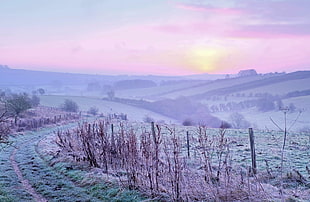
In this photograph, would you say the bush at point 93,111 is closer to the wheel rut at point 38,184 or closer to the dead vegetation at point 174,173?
the wheel rut at point 38,184

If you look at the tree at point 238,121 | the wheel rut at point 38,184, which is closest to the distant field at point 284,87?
the tree at point 238,121

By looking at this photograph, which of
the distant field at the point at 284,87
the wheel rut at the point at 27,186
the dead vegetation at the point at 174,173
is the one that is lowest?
the wheel rut at the point at 27,186

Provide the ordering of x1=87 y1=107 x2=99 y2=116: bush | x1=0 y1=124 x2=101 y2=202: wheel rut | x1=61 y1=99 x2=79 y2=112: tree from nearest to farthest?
1. x1=0 y1=124 x2=101 y2=202: wheel rut
2. x1=87 y1=107 x2=99 y2=116: bush
3. x1=61 y1=99 x2=79 y2=112: tree

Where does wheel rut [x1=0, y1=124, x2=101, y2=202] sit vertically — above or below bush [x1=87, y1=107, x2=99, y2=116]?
above

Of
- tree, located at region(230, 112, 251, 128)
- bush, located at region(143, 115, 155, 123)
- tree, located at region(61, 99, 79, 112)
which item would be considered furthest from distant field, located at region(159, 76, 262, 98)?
tree, located at region(61, 99, 79, 112)

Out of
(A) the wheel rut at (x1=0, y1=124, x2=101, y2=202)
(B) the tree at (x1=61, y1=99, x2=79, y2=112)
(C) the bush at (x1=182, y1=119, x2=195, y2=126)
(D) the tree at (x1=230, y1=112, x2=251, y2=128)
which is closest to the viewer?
(A) the wheel rut at (x1=0, y1=124, x2=101, y2=202)

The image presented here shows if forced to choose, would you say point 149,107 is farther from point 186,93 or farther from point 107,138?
point 107,138

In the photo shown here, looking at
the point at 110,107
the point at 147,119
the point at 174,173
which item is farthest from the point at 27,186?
the point at 110,107

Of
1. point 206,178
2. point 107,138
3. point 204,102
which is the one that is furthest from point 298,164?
point 204,102

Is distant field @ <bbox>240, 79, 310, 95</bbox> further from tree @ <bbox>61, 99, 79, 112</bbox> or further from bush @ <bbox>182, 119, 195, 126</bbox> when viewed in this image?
tree @ <bbox>61, 99, 79, 112</bbox>

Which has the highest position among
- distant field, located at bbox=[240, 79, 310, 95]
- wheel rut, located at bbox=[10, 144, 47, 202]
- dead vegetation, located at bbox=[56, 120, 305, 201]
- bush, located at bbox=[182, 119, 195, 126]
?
distant field, located at bbox=[240, 79, 310, 95]

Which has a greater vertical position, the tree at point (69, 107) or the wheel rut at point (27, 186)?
the wheel rut at point (27, 186)

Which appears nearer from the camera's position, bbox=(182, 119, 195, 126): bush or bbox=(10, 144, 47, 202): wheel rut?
bbox=(10, 144, 47, 202): wheel rut

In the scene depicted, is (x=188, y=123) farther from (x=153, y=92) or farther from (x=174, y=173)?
(x=174, y=173)
